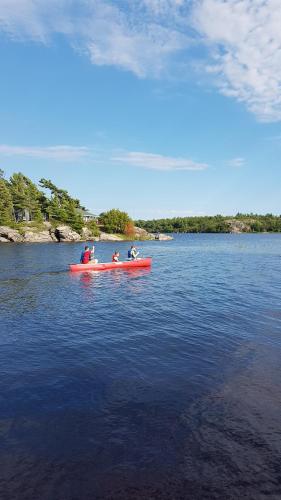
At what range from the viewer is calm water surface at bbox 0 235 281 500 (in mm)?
8250

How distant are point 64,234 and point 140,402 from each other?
10216 centimetres

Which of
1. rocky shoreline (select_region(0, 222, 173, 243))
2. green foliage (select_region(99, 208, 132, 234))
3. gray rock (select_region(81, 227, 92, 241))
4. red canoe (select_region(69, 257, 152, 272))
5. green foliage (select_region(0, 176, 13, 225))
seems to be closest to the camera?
red canoe (select_region(69, 257, 152, 272))

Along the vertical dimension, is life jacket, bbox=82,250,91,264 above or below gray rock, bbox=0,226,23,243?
below

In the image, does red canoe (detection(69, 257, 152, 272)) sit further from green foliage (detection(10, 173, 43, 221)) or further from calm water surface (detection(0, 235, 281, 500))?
green foliage (detection(10, 173, 43, 221))

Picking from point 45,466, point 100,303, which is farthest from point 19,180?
point 45,466

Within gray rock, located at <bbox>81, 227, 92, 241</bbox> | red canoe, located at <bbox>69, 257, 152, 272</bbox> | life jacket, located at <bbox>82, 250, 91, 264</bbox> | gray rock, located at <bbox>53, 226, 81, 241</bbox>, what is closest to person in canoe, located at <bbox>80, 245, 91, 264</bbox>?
life jacket, located at <bbox>82, 250, 91, 264</bbox>

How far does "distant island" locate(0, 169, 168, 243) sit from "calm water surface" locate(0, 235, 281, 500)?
87.3 meters

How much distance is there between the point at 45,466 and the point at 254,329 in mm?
14218

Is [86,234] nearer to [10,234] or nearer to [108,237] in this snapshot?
[108,237]

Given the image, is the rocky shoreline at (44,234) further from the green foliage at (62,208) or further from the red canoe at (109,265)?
the red canoe at (109,265)

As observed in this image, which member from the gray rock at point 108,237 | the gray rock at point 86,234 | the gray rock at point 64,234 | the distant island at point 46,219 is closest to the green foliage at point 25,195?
the distant island at point 46,219

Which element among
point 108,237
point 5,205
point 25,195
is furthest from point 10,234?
point 108,237

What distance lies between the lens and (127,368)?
14.5 meters

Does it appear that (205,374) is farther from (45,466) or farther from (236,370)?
(45,466)
